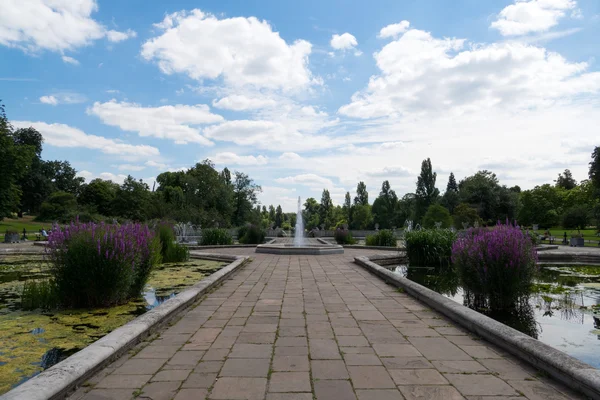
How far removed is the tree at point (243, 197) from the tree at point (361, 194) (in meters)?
41.4

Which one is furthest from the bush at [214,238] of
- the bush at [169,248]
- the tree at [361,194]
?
the tree at [361,194]

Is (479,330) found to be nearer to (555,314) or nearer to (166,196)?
(555,314)

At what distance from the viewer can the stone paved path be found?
9.46 ft

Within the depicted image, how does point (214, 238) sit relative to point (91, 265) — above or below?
below

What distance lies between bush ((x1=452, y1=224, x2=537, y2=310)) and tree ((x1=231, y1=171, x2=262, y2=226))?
43.6 meters

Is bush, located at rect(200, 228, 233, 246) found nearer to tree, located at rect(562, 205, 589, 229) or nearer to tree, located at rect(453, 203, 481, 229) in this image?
tree, located at rect(453, 203, 481, 229)

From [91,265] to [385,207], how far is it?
64455 millimetres

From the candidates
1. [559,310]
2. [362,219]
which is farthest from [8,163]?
[362,219]

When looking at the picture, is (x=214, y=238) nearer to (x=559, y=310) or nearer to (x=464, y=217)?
(x=559, y=310)

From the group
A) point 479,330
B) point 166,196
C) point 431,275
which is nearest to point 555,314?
point 479,330

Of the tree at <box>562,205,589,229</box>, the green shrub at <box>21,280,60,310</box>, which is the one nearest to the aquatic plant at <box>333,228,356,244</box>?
the green shrub at <box>21,280,60,310</box>

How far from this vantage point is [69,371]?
9.63 ft

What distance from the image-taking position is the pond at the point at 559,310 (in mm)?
4672

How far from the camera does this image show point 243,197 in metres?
50.0
